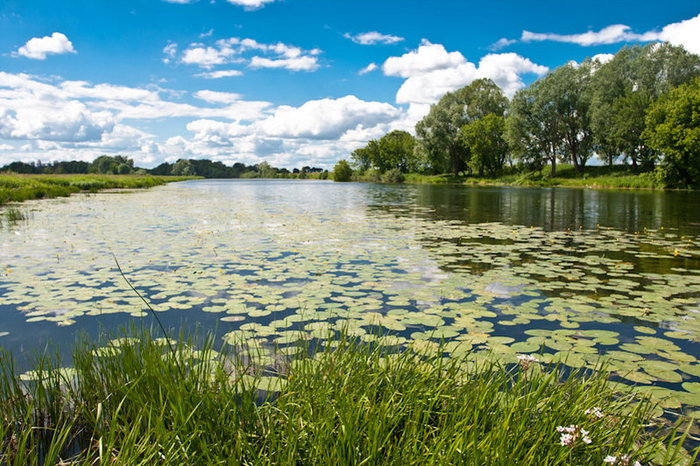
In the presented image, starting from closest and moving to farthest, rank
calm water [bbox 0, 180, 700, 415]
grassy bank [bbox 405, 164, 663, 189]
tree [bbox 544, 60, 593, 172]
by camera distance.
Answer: calm water [bbox 0, 180, 700, 415] < grassy bank [bbox 405, 164, 663, 189] < tree [bbox 544, 60, 593, 172]

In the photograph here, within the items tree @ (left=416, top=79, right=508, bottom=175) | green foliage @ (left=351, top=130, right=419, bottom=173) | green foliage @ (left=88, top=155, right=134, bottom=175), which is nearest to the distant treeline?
green foliage @ (left=88, top=155, right=134, bottom=175)

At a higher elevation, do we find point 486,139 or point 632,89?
point 632,89

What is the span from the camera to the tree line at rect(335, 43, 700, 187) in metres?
33.2

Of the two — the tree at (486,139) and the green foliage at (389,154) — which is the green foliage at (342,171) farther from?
the tree at (486,139)

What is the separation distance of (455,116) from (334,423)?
5897cm

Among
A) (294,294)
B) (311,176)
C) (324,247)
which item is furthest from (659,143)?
(311,176)

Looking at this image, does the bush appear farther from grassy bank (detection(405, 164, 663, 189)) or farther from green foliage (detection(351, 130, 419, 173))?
grassy bank (detection(405, 164, 663, 189))

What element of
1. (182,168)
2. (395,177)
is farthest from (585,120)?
(182,168)

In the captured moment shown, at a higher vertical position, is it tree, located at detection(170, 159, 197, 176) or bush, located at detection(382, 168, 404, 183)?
tree, located at detection(170, 159, 197, 176)

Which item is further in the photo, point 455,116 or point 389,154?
point 389,154

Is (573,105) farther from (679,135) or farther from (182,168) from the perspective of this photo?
(182,168)

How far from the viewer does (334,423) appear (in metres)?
2.22

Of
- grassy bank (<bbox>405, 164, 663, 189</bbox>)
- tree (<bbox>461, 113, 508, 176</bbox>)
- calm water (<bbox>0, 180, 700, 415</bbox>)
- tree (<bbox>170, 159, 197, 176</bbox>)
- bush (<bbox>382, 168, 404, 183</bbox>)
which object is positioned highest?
tree (<bbox>170, 159, 197, 176</bbox>)

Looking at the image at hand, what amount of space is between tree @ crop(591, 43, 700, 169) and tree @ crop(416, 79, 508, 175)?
15253 millimetres
